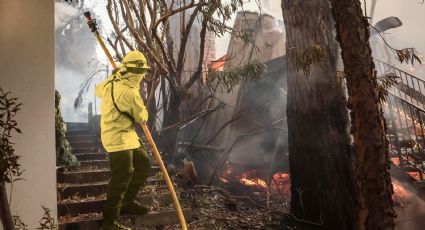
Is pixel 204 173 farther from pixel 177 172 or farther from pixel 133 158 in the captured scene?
pixel 133 158

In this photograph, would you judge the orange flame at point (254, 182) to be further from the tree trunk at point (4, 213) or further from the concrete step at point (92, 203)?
the tree trunk at point (4, 213)

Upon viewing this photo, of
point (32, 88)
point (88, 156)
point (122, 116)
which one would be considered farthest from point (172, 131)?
point (32, 88)

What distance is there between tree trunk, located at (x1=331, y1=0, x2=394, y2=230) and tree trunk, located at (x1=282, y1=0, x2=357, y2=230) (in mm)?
1700

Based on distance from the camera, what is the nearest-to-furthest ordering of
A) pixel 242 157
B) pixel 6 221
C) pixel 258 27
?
pixel 6 221 → pixel 242 157 → pixel 258 27

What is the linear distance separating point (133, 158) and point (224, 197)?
260 centimetres

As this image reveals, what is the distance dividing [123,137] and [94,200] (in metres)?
1.46

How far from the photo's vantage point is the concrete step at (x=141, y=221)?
4.30m

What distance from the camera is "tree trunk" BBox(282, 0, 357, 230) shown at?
16.1 ft

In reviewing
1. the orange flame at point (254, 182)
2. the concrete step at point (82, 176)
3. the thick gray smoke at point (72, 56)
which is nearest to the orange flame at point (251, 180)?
the orange flame at point (254, 182)

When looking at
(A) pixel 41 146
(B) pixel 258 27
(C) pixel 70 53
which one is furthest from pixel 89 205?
(C) pixel 70 53

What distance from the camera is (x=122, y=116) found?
429cm

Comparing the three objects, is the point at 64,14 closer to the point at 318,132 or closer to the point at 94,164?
the point at 94,164

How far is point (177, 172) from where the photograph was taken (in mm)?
7090

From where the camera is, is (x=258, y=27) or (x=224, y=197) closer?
(x=224, y=197)
